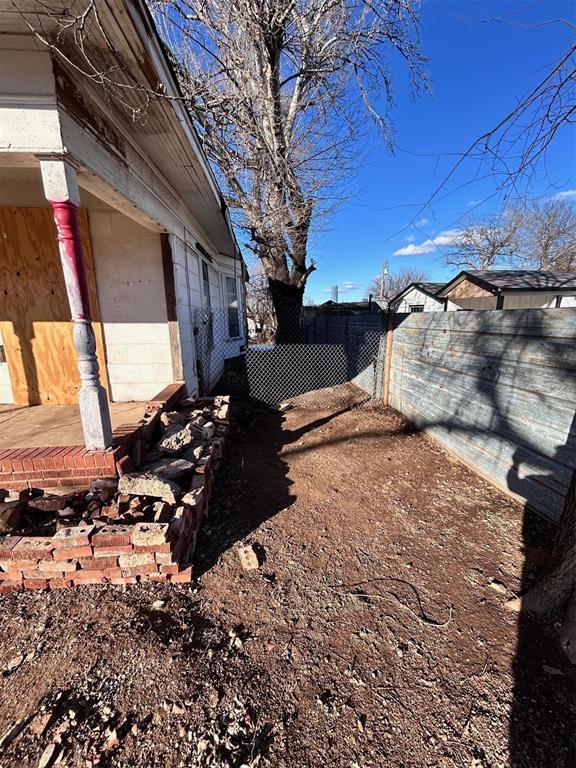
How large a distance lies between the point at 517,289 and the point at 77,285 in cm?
1682

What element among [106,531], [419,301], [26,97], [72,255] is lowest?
[106,531]

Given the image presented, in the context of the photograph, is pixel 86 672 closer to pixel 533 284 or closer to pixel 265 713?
pixel 265 713

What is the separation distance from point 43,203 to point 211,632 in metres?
4.27

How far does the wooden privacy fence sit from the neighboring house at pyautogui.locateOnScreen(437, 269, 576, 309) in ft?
39.8

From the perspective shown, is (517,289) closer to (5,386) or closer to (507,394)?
(507,394)

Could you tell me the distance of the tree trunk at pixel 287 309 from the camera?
Result: 8.98 meters

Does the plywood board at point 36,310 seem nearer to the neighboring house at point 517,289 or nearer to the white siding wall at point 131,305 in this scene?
the white siding wall at point 131,305

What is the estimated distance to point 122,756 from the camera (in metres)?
1.30

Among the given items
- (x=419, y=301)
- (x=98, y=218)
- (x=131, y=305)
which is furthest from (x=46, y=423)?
(x=419, y=301)

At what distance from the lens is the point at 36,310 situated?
3.72 metres

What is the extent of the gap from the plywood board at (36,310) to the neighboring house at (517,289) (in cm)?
1538

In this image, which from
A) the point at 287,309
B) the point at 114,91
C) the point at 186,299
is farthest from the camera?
the point at 287,309

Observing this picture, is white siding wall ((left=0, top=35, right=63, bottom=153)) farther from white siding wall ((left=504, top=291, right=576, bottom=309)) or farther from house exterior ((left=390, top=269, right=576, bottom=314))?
white siding wall ((left=504, top=291, right=576, bottom=309))

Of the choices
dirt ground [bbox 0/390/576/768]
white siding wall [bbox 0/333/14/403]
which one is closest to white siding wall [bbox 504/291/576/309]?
dirt ground [bbox 0/390/576/768]
